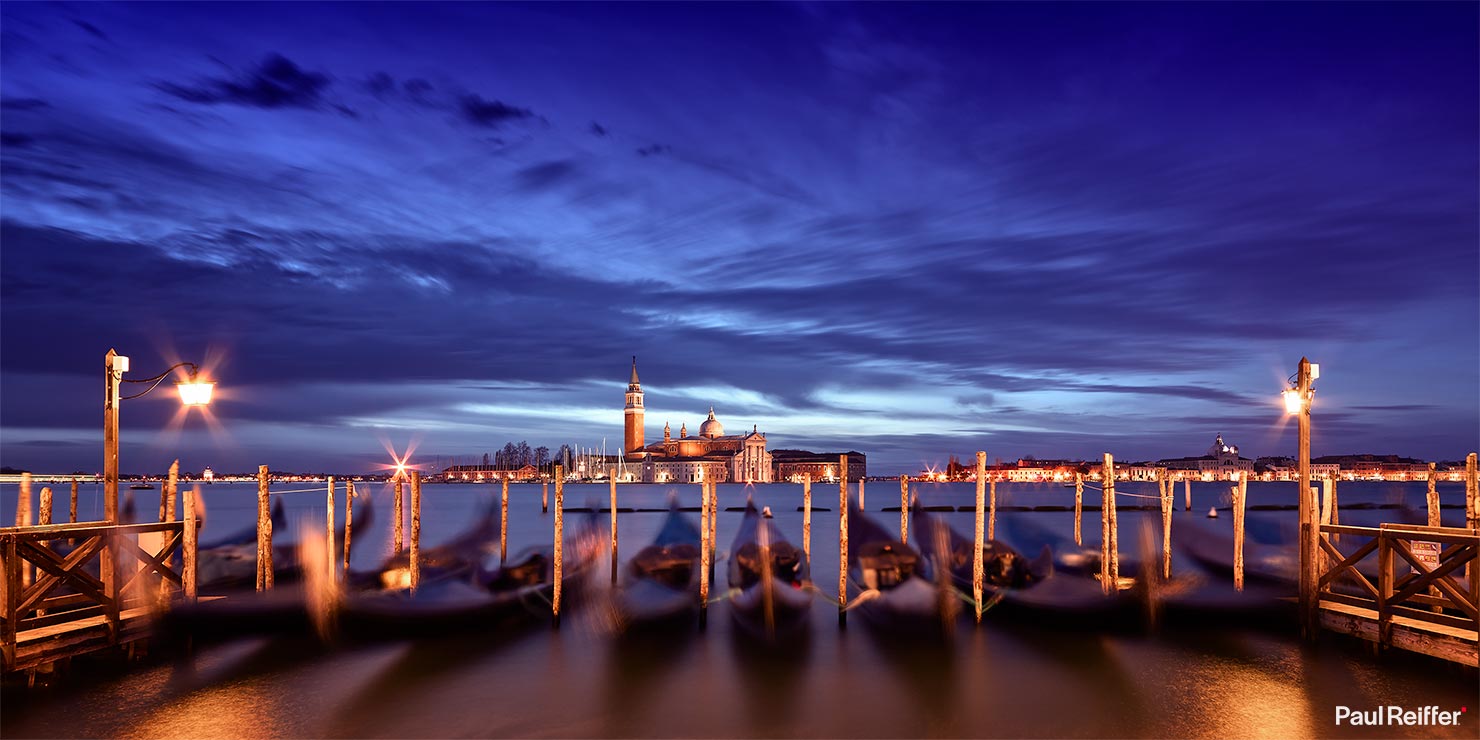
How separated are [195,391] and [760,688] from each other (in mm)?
7983

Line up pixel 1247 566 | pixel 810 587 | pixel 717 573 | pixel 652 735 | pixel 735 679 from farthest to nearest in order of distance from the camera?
pixel 717 573 → pixel 1247 566 → pixel 810 587 → pixel 735 679 → pixel 652 735

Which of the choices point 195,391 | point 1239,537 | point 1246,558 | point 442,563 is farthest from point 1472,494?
point 442,563

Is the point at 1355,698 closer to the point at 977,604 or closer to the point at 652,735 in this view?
the point at 977,604

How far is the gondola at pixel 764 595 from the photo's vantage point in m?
13.9

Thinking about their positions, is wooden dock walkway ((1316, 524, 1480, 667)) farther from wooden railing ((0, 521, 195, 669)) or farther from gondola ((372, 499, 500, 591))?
wooden railing ((0, 521, 195, 669))

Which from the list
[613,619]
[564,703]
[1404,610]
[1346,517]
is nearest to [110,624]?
[564,703]

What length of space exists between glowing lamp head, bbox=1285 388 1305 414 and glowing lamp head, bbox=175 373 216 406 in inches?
576

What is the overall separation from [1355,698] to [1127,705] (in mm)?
2545

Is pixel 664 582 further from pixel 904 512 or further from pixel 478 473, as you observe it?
pixel 478 473

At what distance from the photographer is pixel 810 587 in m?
17.2

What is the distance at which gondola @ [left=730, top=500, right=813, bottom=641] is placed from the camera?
13883 millimetres

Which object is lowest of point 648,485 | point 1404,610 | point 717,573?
point 648,485

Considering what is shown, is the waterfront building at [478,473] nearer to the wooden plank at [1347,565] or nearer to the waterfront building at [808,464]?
the waterfront building at [808,464]

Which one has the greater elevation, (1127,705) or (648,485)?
(1127,705)
